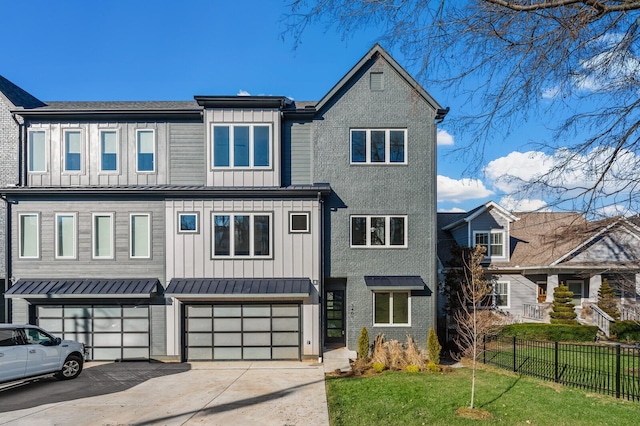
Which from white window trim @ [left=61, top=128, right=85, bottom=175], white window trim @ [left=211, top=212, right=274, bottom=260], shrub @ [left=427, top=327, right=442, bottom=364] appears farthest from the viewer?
white window trim @ [left=61, top=128, right=85, bottom=175]

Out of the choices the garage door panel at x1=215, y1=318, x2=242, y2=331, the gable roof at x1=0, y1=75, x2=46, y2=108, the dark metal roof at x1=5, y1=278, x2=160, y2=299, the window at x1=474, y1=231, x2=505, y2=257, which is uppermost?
the gable roof at x1=0, y1=75, x2=46, y2=108

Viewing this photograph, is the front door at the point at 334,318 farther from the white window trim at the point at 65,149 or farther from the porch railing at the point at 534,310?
the white window trim at the point at 65,149

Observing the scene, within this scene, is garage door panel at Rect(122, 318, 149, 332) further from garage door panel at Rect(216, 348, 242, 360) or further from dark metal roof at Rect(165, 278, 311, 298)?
garage door panel at Rect(216, 348, 242, 360)

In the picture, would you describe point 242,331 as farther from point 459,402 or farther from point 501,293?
point 501,293

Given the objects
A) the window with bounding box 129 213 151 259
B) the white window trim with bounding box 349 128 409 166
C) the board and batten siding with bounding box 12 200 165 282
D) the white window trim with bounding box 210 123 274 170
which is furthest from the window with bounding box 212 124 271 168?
the window with bounding box 129 213 151 259

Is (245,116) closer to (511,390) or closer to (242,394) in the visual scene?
(242,394)

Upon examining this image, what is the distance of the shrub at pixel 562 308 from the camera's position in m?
19.1

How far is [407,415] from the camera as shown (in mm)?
8945

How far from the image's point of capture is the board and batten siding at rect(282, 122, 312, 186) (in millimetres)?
15641

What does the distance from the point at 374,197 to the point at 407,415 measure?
26.8 feet

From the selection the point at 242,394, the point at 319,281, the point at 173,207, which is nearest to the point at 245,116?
the point at 173,207

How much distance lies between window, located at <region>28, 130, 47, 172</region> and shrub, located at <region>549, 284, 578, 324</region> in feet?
74.0

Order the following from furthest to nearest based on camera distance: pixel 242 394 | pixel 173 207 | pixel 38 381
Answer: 1. pixel 173 207
2. pixel 38 381
3. pixel 242 394

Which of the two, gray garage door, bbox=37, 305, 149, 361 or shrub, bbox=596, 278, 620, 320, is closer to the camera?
gray garage door, bbox=37, 305, 149, 361
